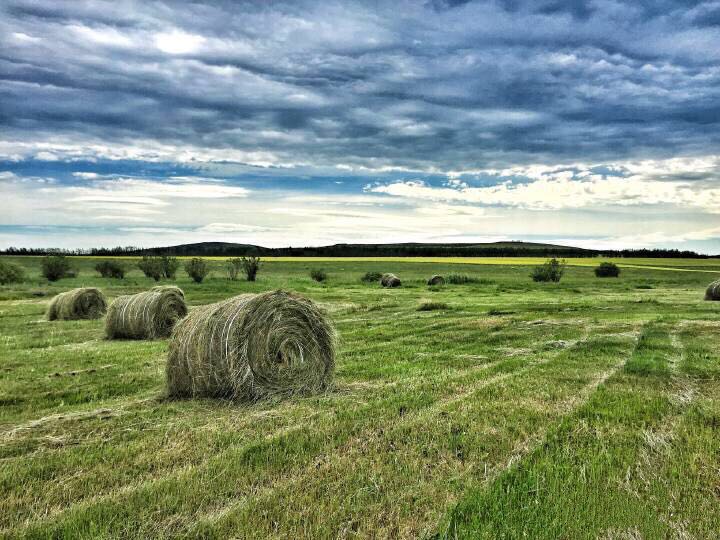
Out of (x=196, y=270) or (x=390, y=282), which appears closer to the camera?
(x=390, y=282)

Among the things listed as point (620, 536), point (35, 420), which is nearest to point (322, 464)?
point (620, 536)

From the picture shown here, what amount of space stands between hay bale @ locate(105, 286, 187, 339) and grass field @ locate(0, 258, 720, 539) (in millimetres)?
3843

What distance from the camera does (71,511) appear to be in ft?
14.9

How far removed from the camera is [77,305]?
21031 mm

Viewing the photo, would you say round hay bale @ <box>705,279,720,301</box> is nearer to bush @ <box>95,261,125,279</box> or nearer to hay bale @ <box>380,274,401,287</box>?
hay bale @ <box>380,274,401,287</box>

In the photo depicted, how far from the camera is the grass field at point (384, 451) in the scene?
4457 millimetres

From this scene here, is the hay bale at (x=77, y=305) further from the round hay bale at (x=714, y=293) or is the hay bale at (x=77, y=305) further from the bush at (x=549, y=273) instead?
the bush at (x=549, y=273)

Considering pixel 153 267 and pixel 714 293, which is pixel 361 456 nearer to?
pixel 714 293

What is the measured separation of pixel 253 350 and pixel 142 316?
857 cm

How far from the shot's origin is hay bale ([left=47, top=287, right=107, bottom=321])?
67.7ft

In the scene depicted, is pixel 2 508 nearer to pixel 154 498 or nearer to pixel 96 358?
pixel 154 498

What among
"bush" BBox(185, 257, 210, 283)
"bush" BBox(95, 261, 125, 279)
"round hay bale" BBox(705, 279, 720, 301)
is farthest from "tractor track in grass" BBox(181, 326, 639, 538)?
"bush" BBox(95, 261, 125, 279)

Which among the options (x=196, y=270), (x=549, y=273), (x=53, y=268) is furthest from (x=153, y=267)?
(x=549, y=273)

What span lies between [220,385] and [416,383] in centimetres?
317
